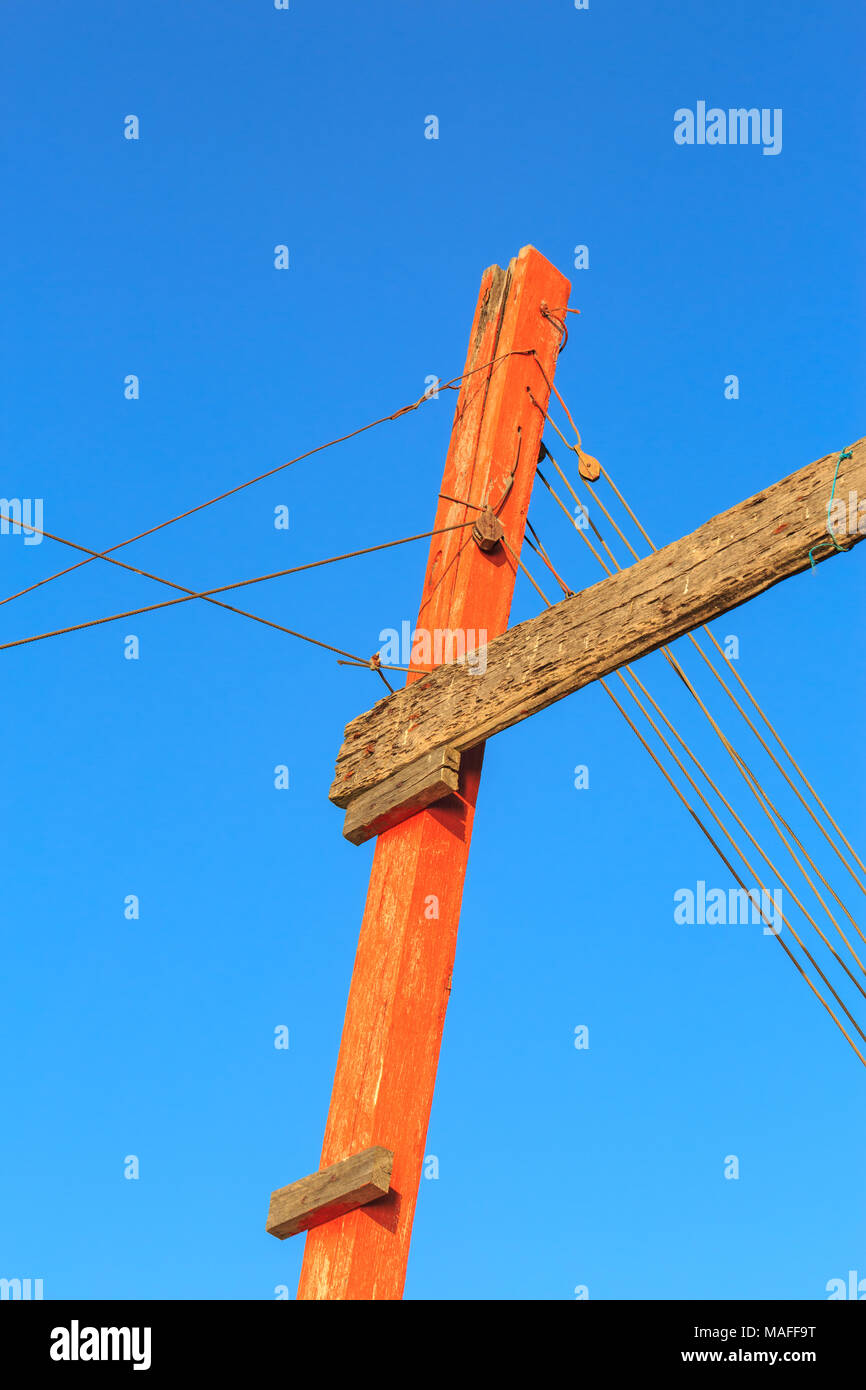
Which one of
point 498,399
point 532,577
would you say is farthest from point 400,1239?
point 498,399

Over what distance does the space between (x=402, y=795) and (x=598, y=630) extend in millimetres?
856

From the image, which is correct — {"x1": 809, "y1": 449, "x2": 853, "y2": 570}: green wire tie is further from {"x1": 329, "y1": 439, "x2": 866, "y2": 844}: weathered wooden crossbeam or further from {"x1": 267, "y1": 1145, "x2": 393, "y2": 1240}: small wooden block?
{"x1": 267, "y1": 1145, "x2": 393, "y2": 1240}: small wooden block

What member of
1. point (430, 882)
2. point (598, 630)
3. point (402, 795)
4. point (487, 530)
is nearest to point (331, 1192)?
point (430, 882)

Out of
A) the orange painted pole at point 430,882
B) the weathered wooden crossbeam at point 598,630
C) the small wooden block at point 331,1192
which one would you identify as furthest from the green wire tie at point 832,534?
the small wooden block at point 331,1192

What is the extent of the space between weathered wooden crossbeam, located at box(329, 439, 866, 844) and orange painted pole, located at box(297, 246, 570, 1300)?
0.18m

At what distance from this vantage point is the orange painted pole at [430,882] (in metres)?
4.05

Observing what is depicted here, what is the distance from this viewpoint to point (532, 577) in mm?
5020

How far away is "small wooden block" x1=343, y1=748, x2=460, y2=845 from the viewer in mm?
4473

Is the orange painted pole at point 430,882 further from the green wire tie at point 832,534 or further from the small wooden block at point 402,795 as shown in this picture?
the green wire tie at point 832,534

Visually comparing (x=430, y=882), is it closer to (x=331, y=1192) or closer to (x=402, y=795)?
(x=402, y=795)

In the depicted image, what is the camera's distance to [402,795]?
14.9 feet

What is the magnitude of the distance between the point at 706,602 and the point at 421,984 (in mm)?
1501

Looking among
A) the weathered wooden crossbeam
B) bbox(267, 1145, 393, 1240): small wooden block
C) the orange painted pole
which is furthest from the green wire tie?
bbox(267, 1145, 393, 1240): small wooden block

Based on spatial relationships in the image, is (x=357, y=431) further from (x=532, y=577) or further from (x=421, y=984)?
(x=421, y=984)
